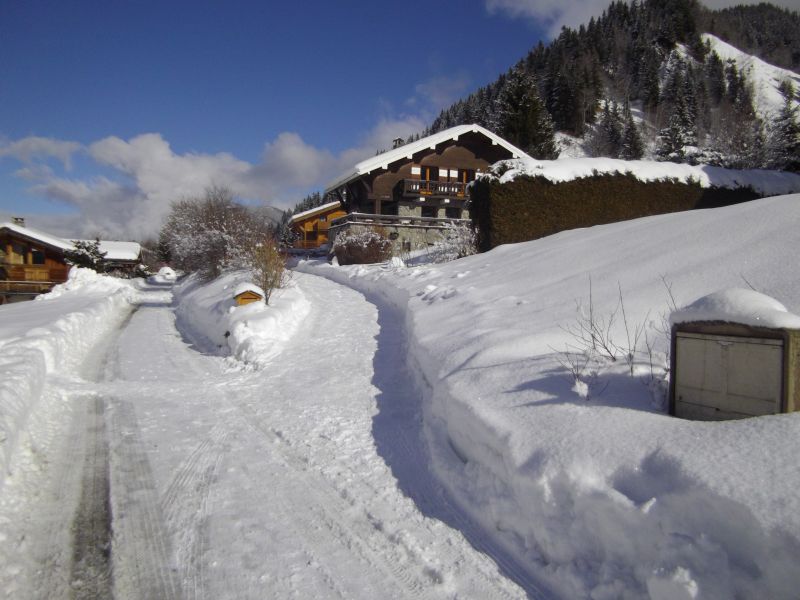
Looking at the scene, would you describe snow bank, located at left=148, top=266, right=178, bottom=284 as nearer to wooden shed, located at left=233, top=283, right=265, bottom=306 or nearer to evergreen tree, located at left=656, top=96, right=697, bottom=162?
wooden shed, located at left=233, top=283, right=265, bottom=306

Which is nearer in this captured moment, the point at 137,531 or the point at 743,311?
the point at 743,311

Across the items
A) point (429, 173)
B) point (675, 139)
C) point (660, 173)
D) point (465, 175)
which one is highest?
point (675, 139)

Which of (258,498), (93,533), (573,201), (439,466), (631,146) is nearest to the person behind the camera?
(93,533)

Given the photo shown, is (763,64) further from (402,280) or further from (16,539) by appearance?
(16,539)

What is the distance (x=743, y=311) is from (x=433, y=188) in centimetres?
2628

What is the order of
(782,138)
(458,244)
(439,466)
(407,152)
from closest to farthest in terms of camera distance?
(439,466) < (458,244) < (407,152) < (782,138)

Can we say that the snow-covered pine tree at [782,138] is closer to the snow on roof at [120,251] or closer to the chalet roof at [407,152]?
the chalet roof at [407,152]

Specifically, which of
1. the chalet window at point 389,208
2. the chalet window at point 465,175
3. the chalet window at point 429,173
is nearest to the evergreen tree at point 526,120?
the chalet window at point 465,175

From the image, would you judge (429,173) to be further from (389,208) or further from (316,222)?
Result: (316,222)

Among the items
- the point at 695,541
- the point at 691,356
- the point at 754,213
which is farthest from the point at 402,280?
the point at 695,541

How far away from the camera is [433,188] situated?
2850cm

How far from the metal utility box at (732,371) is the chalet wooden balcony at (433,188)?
25336mm

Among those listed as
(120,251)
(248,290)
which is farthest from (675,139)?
(120,251)

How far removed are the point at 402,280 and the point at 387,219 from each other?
36.3 feet
